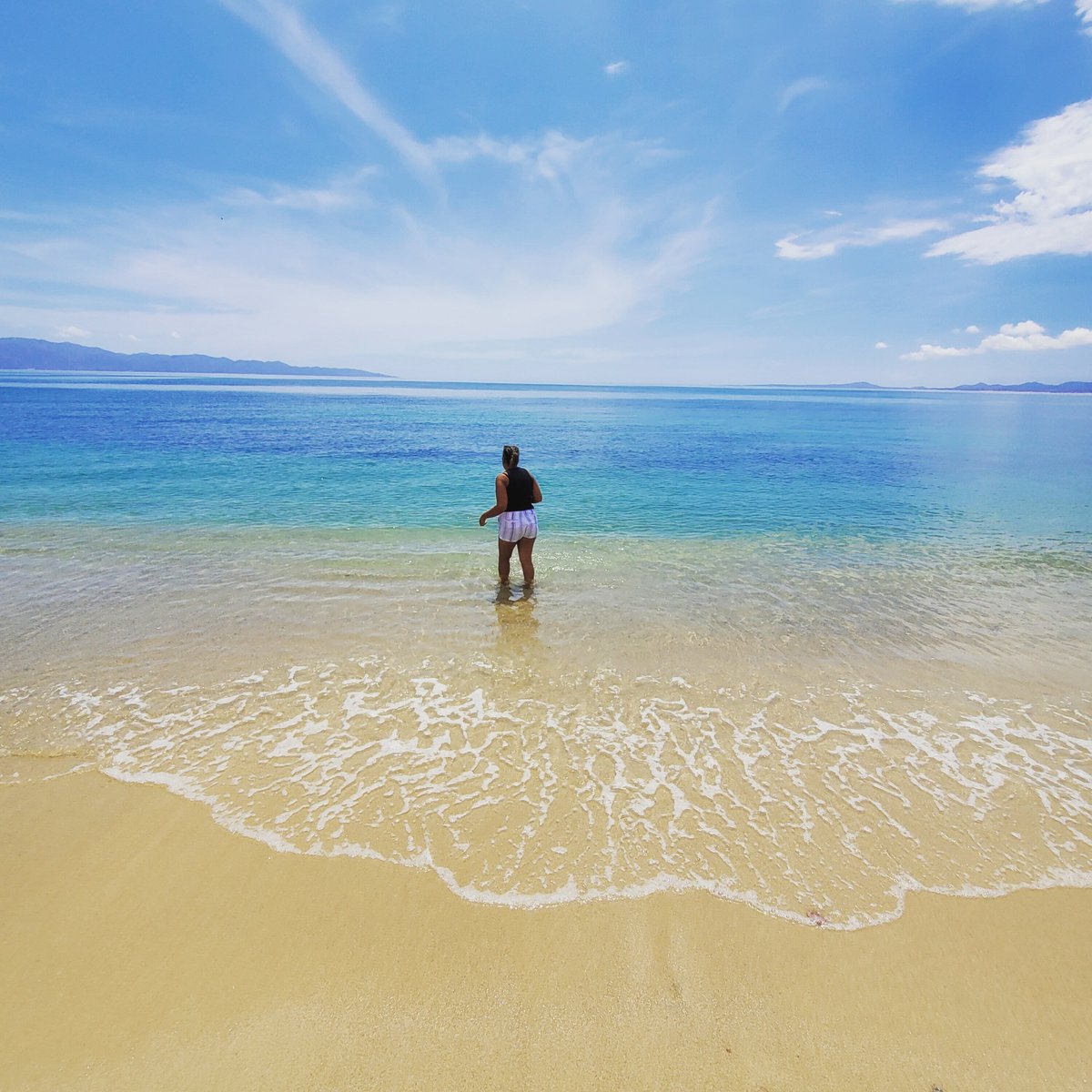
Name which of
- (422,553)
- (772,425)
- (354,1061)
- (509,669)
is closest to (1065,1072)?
(354,1061)

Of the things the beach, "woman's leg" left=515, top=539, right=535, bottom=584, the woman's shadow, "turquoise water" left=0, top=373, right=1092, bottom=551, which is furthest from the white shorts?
"turquoise water" left=0, top=373, right=1092, bottom=551

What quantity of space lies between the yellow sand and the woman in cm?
596

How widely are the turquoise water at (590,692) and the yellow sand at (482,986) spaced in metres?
0.27

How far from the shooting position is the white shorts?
939 centimetres

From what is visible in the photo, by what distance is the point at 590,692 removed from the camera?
647 centimetres

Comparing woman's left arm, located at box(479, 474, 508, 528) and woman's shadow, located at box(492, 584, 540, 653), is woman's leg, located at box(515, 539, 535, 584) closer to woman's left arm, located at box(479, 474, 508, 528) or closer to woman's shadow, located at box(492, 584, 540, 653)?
woman's shadow, located at box(492, 584, 540, 653)

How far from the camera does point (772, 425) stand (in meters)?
58.8

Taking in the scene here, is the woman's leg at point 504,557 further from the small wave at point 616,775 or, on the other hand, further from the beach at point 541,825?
the small wave at point 616,775

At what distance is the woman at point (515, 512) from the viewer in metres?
9.15

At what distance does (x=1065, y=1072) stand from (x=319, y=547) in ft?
40.5

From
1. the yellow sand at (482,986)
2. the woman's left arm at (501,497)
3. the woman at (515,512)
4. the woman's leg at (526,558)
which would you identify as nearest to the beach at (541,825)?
the yellow sand at (482,986)

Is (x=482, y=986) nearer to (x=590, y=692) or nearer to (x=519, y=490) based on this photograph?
(x=590, y=692)

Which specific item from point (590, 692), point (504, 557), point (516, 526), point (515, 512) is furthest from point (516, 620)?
point (590, 692)

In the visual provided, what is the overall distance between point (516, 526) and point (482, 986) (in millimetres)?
6821
